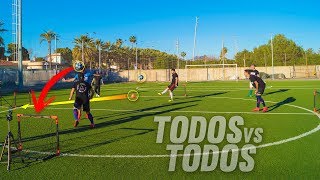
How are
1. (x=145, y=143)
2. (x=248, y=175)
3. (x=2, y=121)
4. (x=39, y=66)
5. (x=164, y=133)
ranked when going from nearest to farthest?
(x=248, y=175)
(x=145, y=143)
(x=164, y=133)
(x=2, y=121)
(x=39, y=66)

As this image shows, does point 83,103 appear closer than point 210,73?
Yes

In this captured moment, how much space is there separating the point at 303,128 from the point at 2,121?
10.9 m

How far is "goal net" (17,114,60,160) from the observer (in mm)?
7836

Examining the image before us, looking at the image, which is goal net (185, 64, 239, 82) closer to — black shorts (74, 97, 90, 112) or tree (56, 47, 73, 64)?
black shorts (74, 97, 90, 112)

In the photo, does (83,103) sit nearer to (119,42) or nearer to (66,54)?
(119,42)

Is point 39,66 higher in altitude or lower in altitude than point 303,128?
higher

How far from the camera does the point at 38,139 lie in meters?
9.72

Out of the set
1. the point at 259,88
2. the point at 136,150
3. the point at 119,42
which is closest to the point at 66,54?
the point at 119,42

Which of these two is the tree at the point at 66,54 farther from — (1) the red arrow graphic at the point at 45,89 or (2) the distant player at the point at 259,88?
(2) the distant player at the point at 259,88

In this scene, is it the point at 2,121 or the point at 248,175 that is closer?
the point at 248,175

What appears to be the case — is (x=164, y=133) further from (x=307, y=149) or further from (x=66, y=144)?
(x=307, y=149)

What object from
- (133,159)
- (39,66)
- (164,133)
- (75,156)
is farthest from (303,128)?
(39,66)

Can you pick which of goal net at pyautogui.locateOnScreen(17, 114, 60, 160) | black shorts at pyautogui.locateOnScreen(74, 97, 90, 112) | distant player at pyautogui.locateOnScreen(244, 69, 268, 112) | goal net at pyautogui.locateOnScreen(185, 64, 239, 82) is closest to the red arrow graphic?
black shorts at pyautogui.locateOnScreen(74, 97, 90, 112)

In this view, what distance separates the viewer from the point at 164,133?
1027 centimetres
